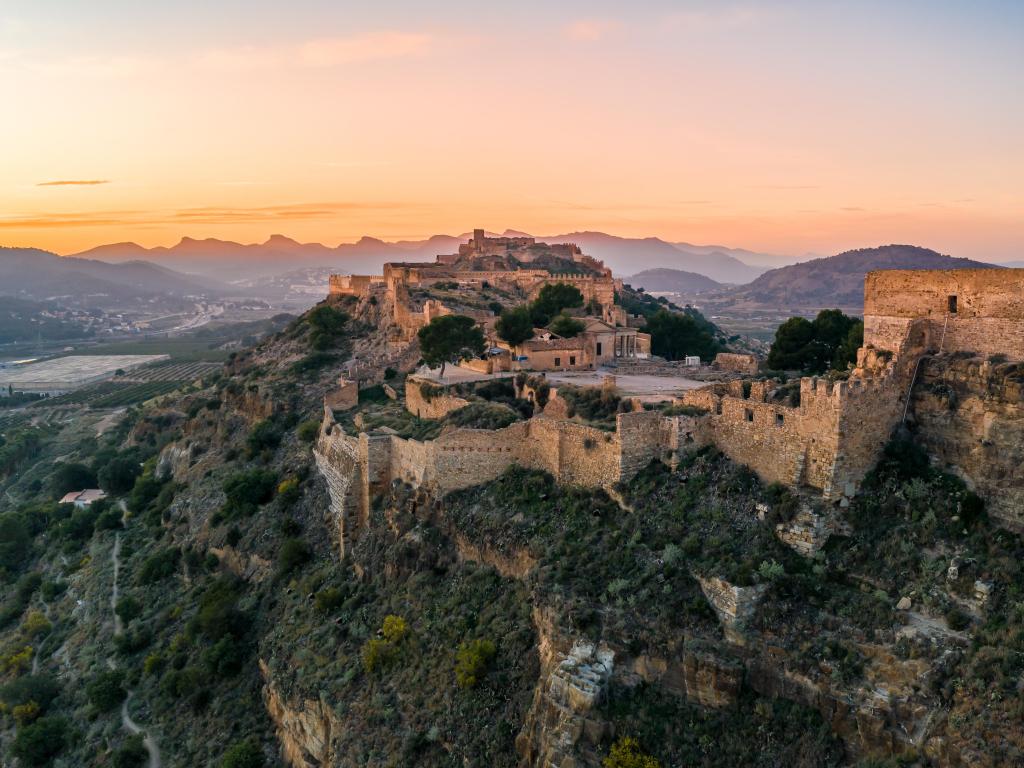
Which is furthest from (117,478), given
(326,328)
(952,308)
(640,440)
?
(952,308)

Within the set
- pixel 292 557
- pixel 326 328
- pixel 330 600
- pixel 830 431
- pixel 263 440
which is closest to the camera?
pixel 830 431

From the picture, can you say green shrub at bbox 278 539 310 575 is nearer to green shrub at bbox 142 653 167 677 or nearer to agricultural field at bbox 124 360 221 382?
green shrub at bbox 142 653 167 677

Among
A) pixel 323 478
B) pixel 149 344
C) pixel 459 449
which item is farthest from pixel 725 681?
pixel 149 344

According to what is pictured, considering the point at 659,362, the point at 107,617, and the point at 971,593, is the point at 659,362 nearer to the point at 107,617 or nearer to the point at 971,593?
the point at 971,593

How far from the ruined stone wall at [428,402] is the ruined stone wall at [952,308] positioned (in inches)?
653

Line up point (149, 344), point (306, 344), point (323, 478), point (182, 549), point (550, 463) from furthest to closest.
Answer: point (149, 344) → point (306, 344) → point (182, 549) → point (323, 478) → point (550, 463)

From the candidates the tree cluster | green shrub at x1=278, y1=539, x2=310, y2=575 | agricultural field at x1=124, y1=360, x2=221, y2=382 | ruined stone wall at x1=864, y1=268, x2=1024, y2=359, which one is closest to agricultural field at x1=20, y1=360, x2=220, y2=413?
agricultural field at x1=124, y1=360, x2=221, y2=382

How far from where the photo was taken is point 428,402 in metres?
36.3

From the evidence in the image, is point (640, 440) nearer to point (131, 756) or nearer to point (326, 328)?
point (131, 756)

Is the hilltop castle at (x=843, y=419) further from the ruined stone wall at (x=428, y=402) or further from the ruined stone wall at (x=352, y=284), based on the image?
the ruined stone wall at (x=352, y=284)

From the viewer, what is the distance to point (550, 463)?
1019 inches

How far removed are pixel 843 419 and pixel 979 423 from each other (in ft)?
9.36

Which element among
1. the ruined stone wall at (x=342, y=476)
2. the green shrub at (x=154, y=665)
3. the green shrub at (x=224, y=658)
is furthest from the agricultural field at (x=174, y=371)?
the green shrub at (x=224, y=658)

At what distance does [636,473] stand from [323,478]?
18.6 meters
